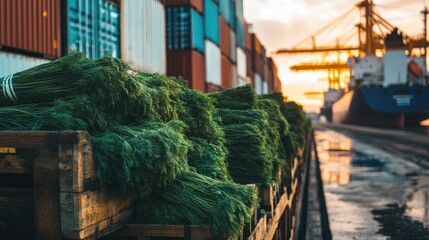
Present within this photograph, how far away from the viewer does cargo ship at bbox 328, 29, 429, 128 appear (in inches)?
2319

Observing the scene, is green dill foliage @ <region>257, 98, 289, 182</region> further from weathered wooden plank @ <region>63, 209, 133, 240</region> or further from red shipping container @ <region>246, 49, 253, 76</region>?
red shipping container @ <region>246, 49, 253, 76</region>

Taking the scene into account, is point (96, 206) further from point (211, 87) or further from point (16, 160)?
point (211, 87)

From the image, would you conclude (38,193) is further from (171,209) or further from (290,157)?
(290,157)

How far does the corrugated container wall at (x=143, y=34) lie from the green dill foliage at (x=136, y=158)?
11.5m

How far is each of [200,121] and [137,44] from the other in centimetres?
1156

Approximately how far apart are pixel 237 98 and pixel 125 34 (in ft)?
28.0

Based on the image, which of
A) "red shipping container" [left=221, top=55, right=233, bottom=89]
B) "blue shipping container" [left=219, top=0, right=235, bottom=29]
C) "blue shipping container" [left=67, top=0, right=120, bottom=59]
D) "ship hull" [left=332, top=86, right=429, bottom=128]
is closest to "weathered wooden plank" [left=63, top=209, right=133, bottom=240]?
"blue shipping container" [left=67, top=0, right=120, bottom=59]

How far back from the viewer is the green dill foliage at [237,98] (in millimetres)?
7414

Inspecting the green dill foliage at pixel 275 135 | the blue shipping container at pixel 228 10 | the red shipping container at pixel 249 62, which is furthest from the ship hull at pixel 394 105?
the green dill foliage at pixel 275 135

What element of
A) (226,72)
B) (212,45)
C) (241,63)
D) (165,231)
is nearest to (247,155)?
(165,231)

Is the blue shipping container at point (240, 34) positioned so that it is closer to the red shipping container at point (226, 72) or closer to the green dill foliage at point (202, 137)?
the red shipping container at point (226, 72)

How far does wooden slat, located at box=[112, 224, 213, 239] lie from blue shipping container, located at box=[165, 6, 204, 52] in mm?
19246

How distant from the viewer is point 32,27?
408 inches

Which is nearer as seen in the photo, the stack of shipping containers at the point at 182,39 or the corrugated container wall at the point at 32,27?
the corrugated container wall at the point at 32,27
